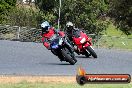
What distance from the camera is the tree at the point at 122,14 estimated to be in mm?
52241

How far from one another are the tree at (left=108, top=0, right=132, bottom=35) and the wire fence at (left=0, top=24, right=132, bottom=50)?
1936 cm

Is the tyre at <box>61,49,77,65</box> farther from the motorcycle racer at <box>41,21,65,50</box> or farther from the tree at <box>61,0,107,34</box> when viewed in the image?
the tree at <box>61,0,107,34</box>

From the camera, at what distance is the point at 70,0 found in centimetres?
4162

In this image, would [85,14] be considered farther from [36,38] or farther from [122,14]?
[122,14]

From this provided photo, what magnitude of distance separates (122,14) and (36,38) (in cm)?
2138

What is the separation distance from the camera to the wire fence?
31.6 metres

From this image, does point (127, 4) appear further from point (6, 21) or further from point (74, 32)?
point (74, 32)

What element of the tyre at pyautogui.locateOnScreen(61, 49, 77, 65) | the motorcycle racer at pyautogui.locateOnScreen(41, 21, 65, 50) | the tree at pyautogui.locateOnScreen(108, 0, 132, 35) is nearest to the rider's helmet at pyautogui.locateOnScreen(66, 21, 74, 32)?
the motorcycle racer at pyautogui.locateOnScreen(41, 21, 65, 50)

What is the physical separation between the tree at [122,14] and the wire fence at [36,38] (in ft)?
63.5

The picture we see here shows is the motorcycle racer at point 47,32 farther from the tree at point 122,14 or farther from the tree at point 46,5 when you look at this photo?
the tree at point 122,14

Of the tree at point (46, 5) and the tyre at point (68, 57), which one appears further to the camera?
the tree at point (46, 5)

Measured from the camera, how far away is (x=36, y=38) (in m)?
34.0

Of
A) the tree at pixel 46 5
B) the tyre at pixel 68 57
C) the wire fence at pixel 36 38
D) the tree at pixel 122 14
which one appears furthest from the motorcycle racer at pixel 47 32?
the tree at pixel 122 14

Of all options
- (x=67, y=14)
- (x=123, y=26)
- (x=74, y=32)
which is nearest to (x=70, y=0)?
(x=67, y=14)
